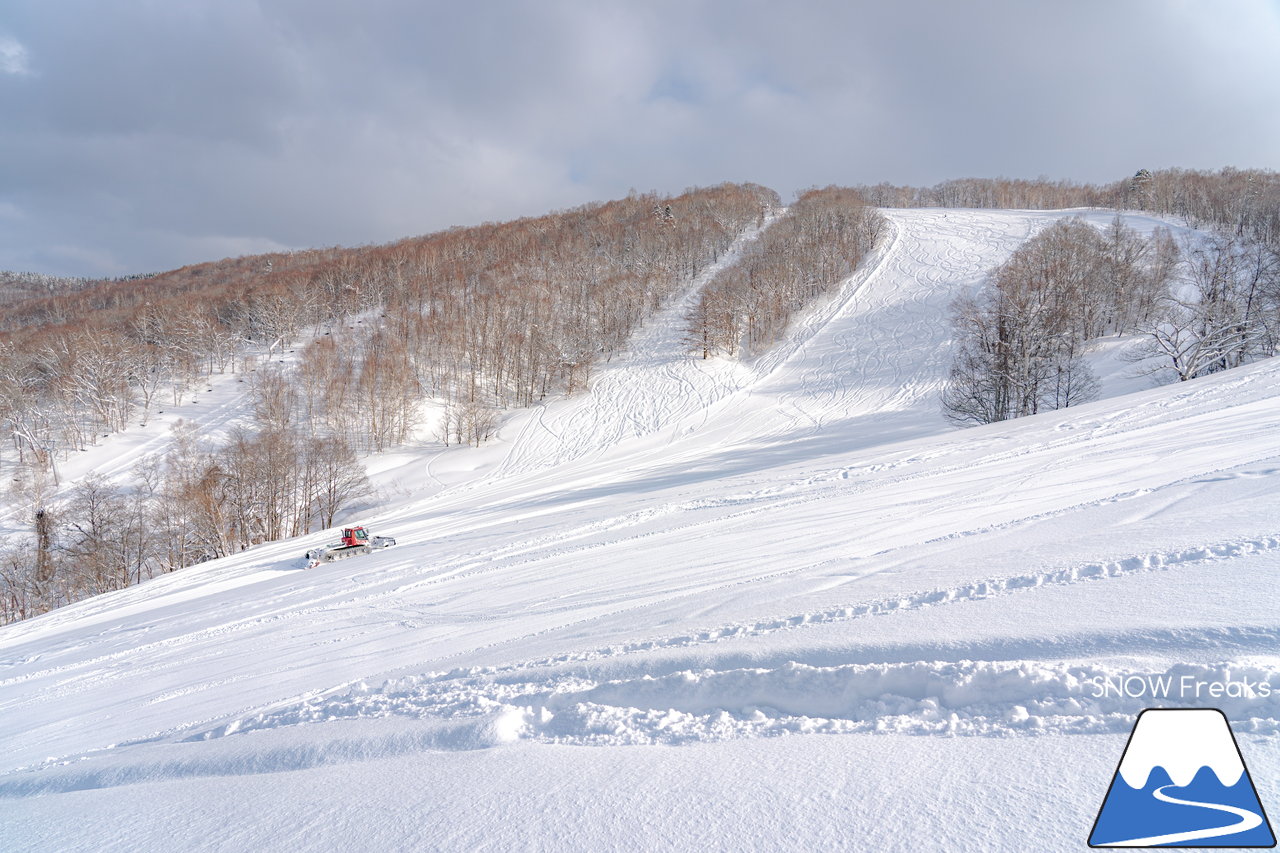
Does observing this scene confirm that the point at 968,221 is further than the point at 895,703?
Yes

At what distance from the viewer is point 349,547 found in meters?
18.5

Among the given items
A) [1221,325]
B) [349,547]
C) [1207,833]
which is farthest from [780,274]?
[1207,833]

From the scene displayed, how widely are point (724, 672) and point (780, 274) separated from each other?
6823 centimetres

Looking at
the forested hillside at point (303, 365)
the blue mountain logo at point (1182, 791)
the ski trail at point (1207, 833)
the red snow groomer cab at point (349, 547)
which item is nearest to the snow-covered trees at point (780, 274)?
the forested hillside at point (303, 365)

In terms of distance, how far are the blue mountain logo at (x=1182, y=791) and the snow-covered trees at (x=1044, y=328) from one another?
28.5 metres

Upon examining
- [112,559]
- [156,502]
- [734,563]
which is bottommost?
[112,559]

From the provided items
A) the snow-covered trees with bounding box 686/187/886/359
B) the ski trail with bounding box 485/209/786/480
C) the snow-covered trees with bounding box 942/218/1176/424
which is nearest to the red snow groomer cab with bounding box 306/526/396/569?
the ski trail with bounding box 485/209/786/480

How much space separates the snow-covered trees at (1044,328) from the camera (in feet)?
86.7

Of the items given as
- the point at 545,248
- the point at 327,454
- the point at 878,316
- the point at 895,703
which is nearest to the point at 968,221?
the point at 878,316

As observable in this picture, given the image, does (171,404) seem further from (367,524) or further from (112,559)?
(367,524)

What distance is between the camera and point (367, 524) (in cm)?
2388

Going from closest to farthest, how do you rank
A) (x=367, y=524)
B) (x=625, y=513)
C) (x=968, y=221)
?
(x=625, y=513) < (x=367, y=524) < (x=968, y=221)

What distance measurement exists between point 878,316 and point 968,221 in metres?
47.9

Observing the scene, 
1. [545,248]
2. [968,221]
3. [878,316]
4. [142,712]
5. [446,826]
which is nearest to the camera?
[446,826]
